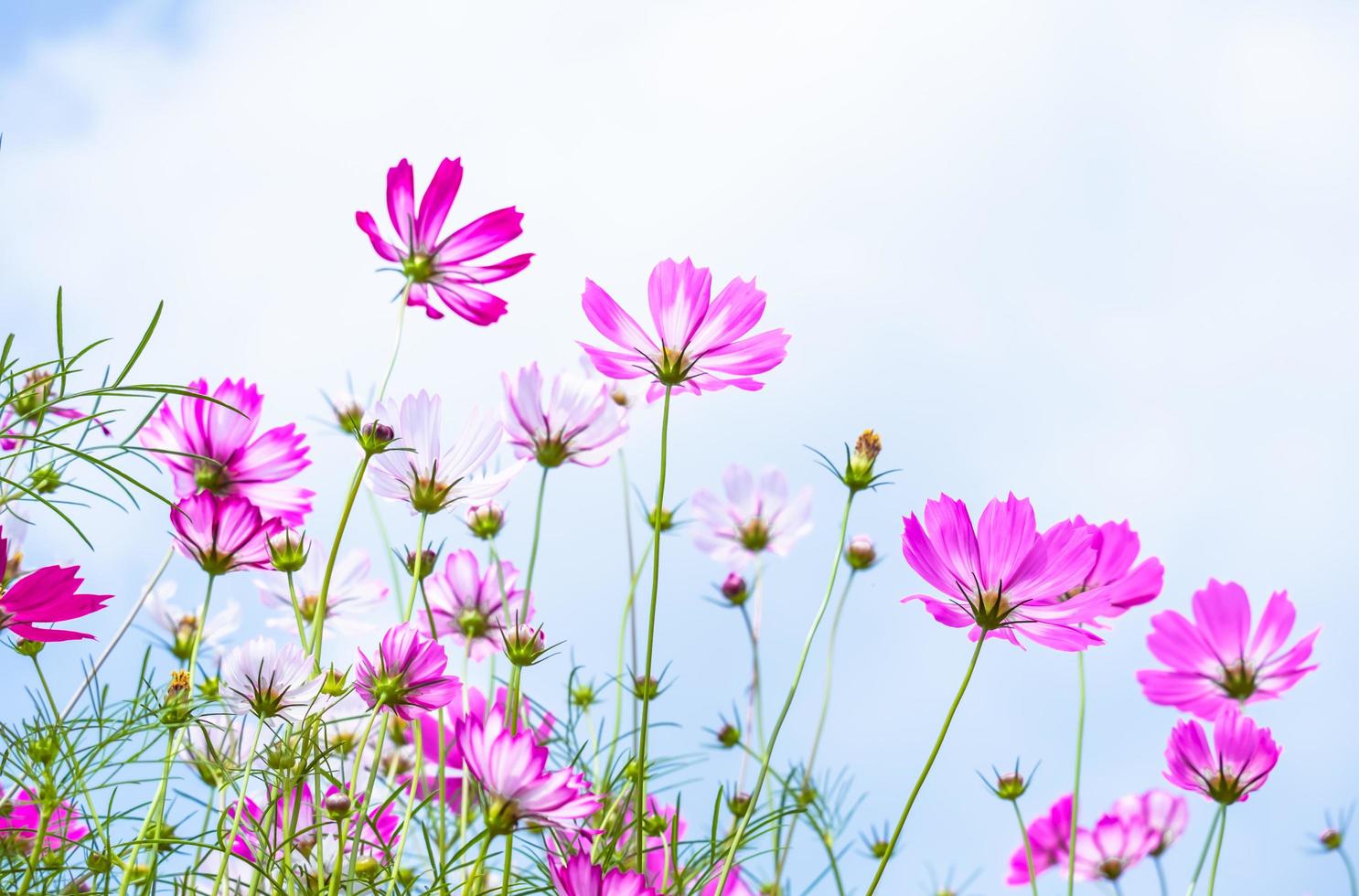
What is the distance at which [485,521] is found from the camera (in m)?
1.15

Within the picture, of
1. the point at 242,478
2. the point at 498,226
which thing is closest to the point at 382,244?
the point at 498,226

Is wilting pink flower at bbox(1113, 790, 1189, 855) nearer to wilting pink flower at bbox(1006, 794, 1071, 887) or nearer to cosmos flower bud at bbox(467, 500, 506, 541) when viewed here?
wilting pink flower at bbox(1006, 794, 1071, 887)

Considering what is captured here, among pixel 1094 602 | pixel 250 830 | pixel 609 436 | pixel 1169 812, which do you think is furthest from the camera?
pixel 1169 812

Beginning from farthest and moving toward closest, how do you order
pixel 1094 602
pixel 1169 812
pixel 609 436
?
pixel 1169 812 → pixel 609 436 → pixel 1094 602

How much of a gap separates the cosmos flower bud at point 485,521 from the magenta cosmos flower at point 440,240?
262 millimetres

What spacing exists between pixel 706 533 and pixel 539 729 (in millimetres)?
479

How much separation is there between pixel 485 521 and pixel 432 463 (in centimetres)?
27

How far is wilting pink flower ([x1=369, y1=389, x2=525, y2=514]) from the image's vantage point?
34.5 inches

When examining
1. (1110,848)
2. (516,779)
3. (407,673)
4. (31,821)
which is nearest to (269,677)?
(407,673)

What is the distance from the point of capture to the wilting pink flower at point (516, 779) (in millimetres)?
692

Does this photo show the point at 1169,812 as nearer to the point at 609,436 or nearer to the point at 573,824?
the point at 609,436

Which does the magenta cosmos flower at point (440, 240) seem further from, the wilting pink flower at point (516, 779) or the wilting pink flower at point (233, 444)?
the wilting pink flower at point (516, 779)

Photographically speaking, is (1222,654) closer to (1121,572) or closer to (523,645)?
(1121,572)

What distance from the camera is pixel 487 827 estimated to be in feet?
2.33
